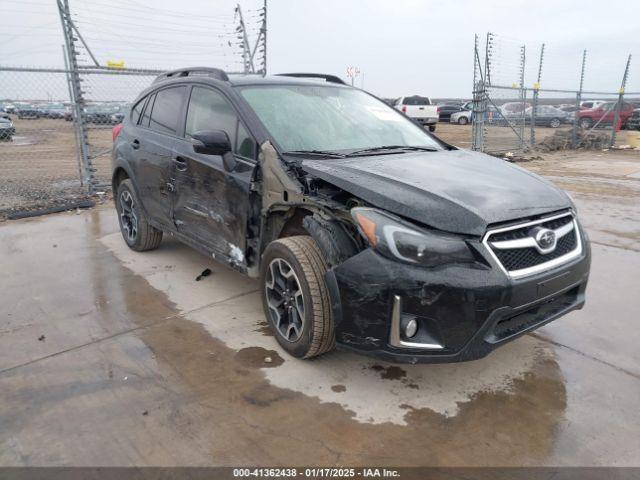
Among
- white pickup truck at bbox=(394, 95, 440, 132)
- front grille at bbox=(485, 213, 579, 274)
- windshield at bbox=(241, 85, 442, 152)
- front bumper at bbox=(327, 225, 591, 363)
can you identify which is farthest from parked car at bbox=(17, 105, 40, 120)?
white pickup truck at bbox=(394, 95, 440, 132)

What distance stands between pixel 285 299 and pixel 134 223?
9.10 feet

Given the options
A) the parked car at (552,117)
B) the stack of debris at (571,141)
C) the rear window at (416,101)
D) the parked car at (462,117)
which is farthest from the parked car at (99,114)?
the parked car at (462,117)

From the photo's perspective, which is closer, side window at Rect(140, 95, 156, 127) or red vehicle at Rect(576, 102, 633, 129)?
side window at Rect(140, 95, 156, 127)

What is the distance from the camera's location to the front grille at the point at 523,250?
251cm

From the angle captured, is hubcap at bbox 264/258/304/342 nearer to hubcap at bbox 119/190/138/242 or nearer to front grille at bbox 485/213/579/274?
front grille at bbox 485/213/579/274

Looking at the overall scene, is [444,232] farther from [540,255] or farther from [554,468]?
[554,468]

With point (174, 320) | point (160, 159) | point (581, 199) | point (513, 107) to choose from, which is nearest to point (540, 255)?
point (174, 320)

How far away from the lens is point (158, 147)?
4457mm

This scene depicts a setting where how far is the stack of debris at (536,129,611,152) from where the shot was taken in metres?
16.4

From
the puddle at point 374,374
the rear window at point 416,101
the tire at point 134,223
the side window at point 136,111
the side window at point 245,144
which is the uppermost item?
the side window at point 136,111

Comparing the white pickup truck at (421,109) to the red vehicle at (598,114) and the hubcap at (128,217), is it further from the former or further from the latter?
the hubcap at (128,217)

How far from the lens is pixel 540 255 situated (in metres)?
2.65

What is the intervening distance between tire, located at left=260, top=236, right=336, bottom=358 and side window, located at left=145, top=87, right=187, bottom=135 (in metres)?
1.85

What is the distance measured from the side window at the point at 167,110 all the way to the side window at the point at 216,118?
0.64 ft
